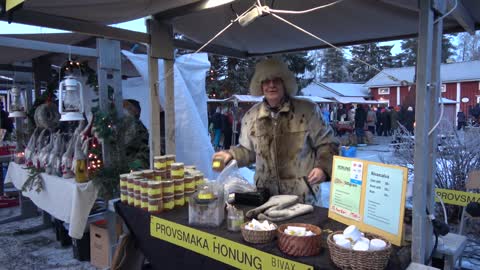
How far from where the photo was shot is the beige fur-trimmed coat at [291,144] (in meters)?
2.21

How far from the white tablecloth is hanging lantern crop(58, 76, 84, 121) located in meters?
0.66

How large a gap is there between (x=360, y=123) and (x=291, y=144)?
1324cm

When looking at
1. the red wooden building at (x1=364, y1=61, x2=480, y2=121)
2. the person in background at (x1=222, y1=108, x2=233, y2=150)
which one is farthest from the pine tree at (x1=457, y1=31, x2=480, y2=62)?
the person in background at (x1=222, y1=108, x2=233, y2=150)

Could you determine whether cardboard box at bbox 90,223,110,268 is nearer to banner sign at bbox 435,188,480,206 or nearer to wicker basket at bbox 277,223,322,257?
wicker basket at bbox 277,223,322,257

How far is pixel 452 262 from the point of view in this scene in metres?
1.54

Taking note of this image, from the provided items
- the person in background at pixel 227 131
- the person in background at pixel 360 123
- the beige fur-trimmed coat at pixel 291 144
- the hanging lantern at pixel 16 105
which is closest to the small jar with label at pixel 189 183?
the beige fur-trimmed coat at pixel 291 144

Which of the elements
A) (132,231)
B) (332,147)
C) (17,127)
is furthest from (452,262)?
(17,127)

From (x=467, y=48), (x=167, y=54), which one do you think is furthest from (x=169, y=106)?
(x=467, y=48)

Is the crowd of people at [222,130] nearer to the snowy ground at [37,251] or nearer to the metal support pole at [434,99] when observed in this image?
the snowy ground at [37,251]

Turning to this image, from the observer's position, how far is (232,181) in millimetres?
2186

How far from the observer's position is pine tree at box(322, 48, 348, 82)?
51031 millimetres

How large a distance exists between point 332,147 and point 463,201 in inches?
46.4

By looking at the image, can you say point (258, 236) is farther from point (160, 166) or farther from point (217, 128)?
point (217, 128)

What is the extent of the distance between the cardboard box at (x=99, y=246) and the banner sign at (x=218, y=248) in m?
1.47
